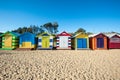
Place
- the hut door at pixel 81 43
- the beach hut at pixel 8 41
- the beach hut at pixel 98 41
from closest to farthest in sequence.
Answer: the beach hut at pixel 8 41 → the hut door at pixel 81 43 → the beach hut at pixel 98 41

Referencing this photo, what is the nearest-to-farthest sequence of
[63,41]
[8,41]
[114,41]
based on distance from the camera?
[8,41]
[63,41]
[114,41]

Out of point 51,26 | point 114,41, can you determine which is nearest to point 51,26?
point 51,26

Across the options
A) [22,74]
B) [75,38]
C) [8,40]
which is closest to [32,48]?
[8,40]

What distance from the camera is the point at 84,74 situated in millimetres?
7703

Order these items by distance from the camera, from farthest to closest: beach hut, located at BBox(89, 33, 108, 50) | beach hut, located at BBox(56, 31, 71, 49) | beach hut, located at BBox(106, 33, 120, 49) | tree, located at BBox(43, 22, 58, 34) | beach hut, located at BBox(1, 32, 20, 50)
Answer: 1. tree, located at BBox(43, 22, 58, 34)
2. beach hut, located at BBox(106, 33, 120, 49)
3. beach hut, located at BBox(89, 33, 108, 50)
4. beach hut, located at BBox(56, 31, 71, 49)
5. beach hut, located at BBox(1, 32, 20, 50)

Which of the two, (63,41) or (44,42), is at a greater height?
(63,41)

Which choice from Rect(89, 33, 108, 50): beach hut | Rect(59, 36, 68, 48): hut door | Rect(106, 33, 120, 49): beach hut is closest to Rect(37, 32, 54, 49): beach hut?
Rect(59, 36, 68, 48): hut door

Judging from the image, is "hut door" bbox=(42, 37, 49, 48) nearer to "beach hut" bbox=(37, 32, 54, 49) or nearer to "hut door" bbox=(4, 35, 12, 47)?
"beach hut" bbox=(37, 32, 54, 49)

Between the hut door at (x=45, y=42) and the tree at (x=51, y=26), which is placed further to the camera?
the tree at (x=51, y=26)

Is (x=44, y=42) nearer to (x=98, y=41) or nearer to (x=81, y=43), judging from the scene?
(x=81, y=43)

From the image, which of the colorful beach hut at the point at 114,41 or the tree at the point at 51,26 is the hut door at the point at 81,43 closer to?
the colorful beach hut at the point at 114,41

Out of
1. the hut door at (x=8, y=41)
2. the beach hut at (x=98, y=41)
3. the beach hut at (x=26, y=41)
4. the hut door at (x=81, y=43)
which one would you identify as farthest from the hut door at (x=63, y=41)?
the hut door at (x=8, y=41)

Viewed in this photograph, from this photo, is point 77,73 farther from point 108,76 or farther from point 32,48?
point 32,48

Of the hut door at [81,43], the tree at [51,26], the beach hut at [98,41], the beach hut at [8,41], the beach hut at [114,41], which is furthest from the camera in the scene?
the tree at [51,26]
